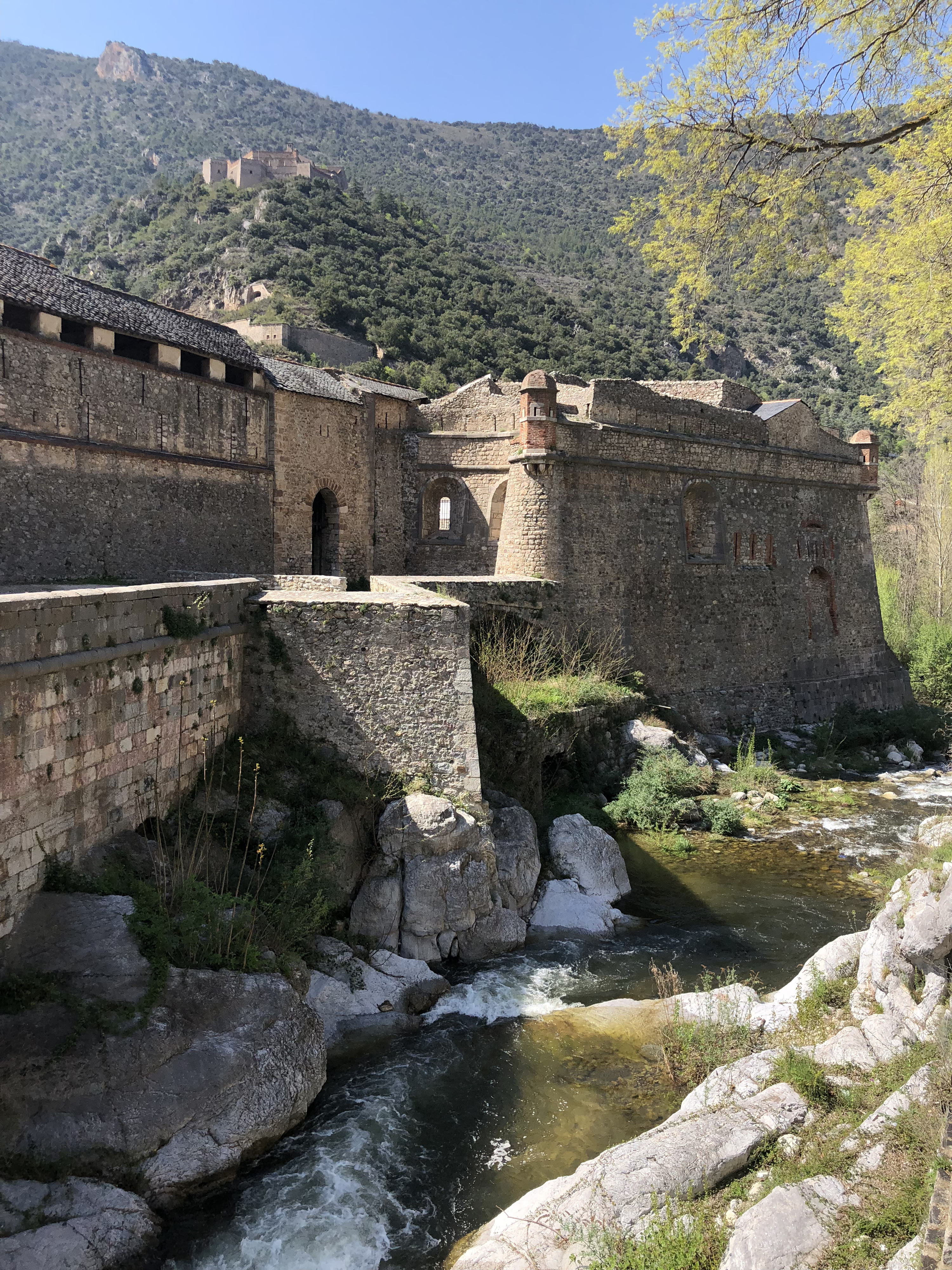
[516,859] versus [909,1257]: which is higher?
[909,1257]

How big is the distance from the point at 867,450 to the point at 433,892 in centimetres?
1888

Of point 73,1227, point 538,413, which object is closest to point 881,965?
point 73,1227

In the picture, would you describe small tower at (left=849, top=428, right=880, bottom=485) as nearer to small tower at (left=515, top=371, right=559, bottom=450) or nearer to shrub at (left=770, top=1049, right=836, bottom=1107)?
small tower at (left=515, top=371, right=559, bottom=450)

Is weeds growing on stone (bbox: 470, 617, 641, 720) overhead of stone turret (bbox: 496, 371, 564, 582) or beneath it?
beneath

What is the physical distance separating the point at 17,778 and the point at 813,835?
12145 millimetres

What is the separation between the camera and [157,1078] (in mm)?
6207

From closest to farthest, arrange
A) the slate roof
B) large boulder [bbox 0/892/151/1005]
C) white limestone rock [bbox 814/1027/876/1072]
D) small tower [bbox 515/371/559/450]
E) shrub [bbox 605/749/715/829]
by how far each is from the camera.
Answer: white limestone rock [bbox 814/1027/876/1072], large boulder [bbox 0/892/151/1005], shrub [bbox 605/749/715/829], small tower [bbox 515/371/559/450], the slate roof

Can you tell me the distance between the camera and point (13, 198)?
84.2 m

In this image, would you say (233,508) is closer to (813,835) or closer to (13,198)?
(813,835)

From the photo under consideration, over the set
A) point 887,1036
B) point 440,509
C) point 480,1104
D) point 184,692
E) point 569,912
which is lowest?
point 480,1104

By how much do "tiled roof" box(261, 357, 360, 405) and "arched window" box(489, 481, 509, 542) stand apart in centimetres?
A: 379

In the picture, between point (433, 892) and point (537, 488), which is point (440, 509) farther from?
point (433, 892)

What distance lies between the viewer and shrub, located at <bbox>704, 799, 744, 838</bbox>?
45.7 feet

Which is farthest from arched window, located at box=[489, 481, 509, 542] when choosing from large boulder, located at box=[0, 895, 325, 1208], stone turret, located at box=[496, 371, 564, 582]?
large boulder, located at box=[0, 895, 325, 1208]
